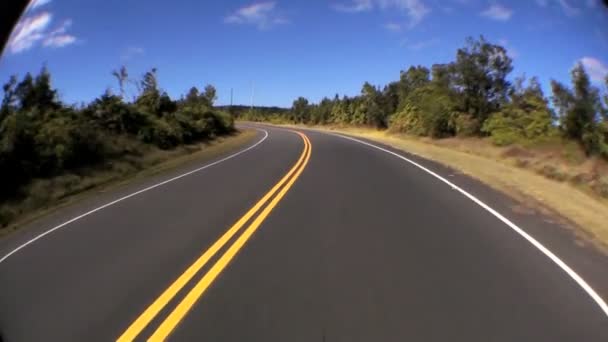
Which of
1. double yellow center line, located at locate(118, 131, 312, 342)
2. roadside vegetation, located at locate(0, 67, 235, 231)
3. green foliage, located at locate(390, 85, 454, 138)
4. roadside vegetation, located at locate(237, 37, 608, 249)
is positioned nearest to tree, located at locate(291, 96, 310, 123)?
roadside vegetation, located at locate(237, 37, 608, 249)

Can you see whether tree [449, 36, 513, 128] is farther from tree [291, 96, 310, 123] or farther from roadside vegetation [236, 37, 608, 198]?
tree [291, 96, 310, 123]

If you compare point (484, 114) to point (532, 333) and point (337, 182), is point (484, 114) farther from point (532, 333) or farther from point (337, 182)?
point (532, 333)

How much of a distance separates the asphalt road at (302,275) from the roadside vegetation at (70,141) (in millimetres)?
Answer: 4465

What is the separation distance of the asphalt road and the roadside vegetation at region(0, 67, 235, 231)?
4.47 m

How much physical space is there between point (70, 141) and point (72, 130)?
2.28ft

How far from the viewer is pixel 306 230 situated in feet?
30.2

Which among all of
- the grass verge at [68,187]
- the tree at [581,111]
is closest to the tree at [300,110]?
the grass verge at [68,187]

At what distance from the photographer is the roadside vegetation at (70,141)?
16.4 m

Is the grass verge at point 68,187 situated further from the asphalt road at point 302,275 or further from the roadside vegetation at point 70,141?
the asphalt road at point 302,275

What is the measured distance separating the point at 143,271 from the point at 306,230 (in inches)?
117

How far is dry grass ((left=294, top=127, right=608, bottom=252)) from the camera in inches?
444

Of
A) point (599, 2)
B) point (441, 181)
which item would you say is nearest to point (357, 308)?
point (599, 2)

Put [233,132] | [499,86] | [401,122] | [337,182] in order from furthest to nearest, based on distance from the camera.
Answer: [233,132] < [401,122] < [499,86] < [337,182]

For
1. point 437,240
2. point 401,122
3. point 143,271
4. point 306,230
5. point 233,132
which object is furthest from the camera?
point 233,132
